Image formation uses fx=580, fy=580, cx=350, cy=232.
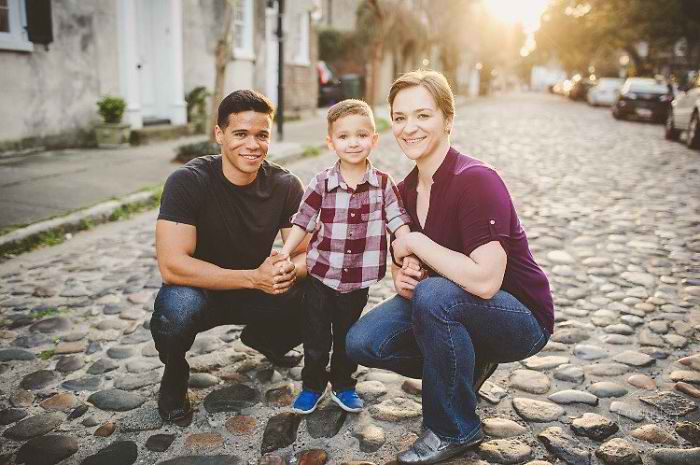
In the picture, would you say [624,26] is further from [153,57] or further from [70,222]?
[70,222]

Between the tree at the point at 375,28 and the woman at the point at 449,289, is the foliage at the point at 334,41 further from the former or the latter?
the woman at the point at 449,289

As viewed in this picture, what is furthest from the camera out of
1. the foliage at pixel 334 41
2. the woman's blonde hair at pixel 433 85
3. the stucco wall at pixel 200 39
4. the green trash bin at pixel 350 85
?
the foliage at pixel 334 41

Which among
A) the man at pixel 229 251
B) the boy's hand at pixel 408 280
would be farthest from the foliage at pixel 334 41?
the boy's hand at pixel 408 280

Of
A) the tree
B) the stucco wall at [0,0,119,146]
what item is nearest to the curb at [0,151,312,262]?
the stucco wall at [0,0,119,146]

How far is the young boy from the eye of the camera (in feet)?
9.27

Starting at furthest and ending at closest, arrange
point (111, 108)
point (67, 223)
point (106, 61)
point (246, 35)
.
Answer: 1. point (246, 35)
2. point (106, 61)
3. point (111, 108)
4. point (67, 223)

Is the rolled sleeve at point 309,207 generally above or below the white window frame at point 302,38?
Result: below

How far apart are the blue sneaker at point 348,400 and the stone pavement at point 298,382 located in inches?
2.0

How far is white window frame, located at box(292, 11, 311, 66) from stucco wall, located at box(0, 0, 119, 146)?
9425 mm

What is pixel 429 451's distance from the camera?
2541 mm

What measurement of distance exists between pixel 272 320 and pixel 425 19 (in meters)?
35.0

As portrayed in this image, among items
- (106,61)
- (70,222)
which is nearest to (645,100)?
(106,61)

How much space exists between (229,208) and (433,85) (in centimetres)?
124

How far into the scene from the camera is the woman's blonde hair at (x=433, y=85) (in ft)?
8.67
